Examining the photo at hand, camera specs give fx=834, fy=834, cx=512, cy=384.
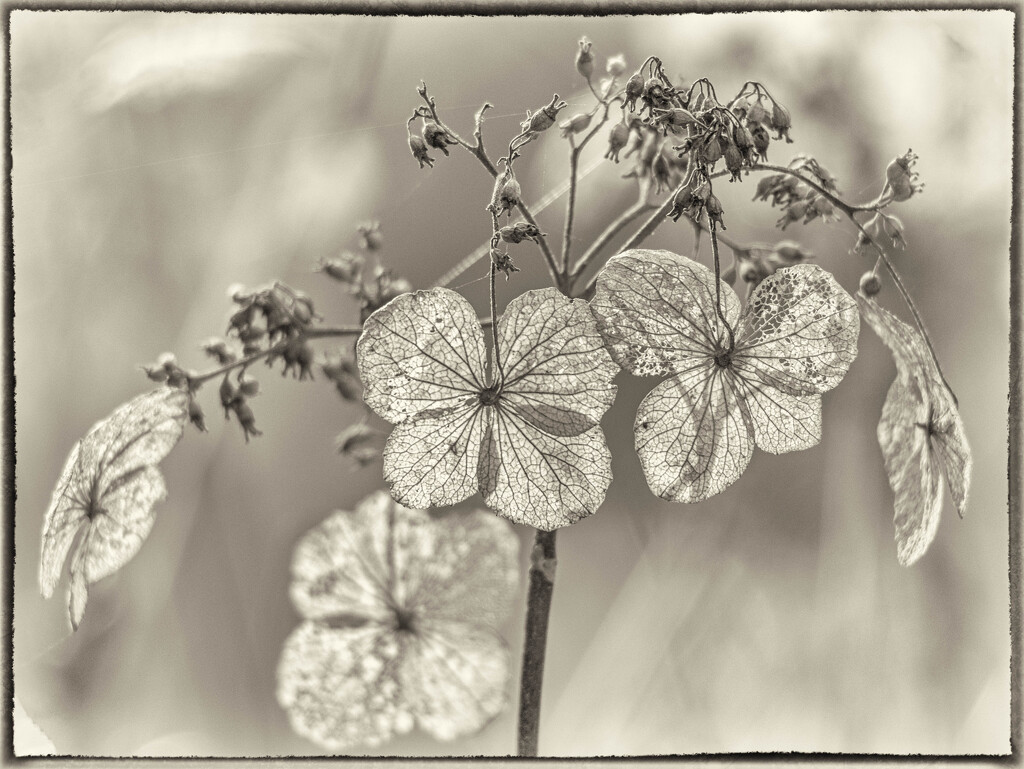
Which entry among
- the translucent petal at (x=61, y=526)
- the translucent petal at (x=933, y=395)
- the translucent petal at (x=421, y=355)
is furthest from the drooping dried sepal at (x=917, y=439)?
the translucent petal at (x=61, y=526)

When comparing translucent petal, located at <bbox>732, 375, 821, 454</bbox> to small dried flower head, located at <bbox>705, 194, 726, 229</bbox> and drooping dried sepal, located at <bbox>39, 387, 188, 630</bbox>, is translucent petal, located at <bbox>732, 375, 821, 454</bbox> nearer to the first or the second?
small dried flower head, located at <bbox>705, 194, 726, 229</bbox>

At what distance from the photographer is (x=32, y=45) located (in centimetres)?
52

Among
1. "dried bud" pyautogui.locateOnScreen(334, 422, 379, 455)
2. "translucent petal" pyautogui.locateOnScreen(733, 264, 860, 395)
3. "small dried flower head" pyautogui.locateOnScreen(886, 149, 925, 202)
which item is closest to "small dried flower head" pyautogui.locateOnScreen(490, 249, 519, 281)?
"translucent petal" pyautogui.locateOnScreen(733, 264, 860, 395)

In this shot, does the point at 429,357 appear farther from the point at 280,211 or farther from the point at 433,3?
the point at 280,211

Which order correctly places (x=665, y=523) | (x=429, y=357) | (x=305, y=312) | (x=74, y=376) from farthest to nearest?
(x=665, y=523)
(x=74, y=376)
(x=305, y=312)
(x=429, y=357)

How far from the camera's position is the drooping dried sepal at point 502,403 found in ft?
1.14

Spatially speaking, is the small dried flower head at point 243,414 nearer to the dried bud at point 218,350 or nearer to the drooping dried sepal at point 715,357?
the dried bud at point 218,350

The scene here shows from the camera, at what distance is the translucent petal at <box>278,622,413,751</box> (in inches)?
23.1

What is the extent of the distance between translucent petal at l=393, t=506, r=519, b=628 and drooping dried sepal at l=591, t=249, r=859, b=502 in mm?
333

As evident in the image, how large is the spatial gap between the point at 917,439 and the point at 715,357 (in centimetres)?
15

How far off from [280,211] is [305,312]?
0.41 meters

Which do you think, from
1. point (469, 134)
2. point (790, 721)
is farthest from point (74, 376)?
point (790, 721)

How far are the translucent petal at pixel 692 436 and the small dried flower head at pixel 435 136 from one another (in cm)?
14

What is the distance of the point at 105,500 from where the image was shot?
1.47 feet
